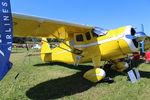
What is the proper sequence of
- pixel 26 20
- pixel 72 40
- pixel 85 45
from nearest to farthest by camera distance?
pixel 26 20 → pixel 85 45 → pixel 72 40

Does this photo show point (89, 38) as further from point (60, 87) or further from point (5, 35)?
point (5, 35)

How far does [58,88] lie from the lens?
8.28 m

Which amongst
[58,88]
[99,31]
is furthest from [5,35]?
[99,31]

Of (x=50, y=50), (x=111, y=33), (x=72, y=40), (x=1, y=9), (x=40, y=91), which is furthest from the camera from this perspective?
(x=50, y=50)

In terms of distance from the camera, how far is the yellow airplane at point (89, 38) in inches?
357

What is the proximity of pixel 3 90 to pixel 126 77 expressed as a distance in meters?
4.78

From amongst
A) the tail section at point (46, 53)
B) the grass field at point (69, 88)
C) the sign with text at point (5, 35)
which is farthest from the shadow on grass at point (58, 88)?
the tail section at point (46, 53)

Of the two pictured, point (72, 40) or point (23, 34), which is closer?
point (23, 34)

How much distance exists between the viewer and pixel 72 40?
440 inches

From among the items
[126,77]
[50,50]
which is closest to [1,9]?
[126,77]

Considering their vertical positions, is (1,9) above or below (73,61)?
above

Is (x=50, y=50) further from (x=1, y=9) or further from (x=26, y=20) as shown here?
(x=1, y=9)

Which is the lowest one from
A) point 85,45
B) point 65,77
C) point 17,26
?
point 65,77

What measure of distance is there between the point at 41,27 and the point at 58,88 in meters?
2.73
